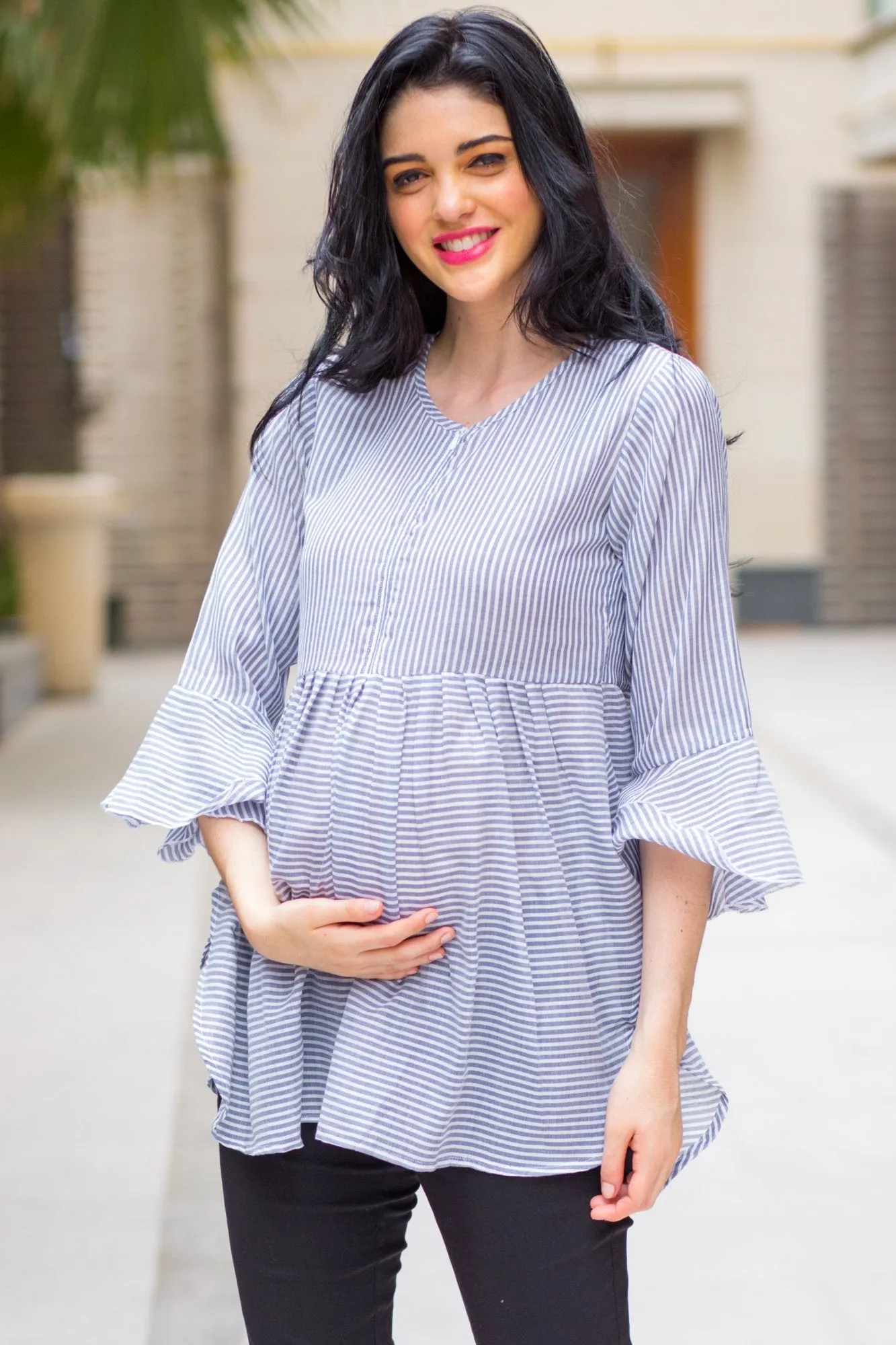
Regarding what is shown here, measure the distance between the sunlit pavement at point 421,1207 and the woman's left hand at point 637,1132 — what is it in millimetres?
Result: 1354

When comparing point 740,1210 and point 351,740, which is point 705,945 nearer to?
point 740,1210

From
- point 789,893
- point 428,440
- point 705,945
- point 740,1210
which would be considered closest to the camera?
point 428,440

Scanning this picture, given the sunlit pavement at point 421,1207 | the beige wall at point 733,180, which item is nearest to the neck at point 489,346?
the sunlit pavement at point 421,1207

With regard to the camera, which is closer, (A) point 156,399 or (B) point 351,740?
(B) point 351,740

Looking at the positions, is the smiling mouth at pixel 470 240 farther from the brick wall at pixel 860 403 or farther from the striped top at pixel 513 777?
the brick wall at pixel 860 403

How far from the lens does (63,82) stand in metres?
5.97

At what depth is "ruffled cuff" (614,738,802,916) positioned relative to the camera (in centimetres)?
130

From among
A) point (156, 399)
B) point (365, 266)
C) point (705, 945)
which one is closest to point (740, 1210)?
point (705, 945)

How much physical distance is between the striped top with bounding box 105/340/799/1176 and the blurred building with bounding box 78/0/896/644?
10.9 metres

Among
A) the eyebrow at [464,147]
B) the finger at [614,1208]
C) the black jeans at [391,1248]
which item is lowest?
the black jeans at [391,1248]

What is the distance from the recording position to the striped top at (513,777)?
1330 millimetres

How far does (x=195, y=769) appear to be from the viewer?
1.44 meters

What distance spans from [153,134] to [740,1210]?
15.3ft

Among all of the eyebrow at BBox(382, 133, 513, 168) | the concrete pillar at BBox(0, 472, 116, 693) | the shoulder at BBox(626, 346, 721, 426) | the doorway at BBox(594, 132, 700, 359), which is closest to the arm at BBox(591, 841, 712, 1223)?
the shoulder at BBox(626, 346, 721, 426)
